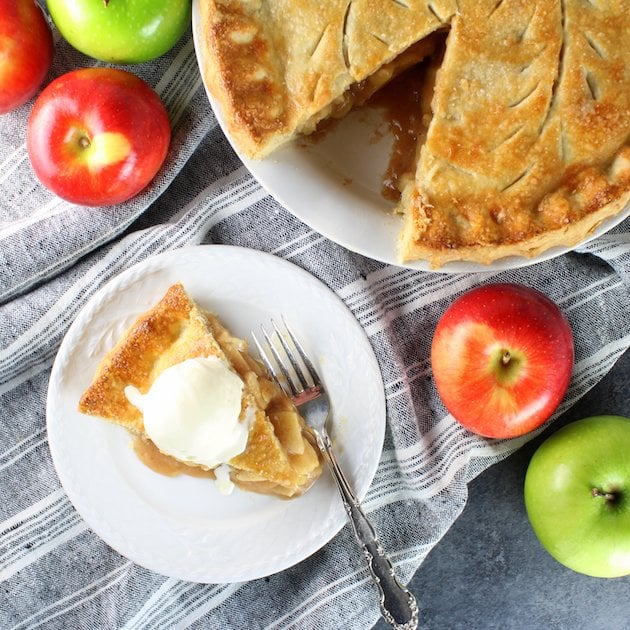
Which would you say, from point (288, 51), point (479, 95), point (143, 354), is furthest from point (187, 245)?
point (479, 95)

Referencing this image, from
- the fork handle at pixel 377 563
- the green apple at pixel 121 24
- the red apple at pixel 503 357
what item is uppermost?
the green apple at pixel 121 24

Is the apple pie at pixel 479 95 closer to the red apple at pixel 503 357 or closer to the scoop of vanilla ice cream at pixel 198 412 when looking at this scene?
the red apple at pixel 503 357

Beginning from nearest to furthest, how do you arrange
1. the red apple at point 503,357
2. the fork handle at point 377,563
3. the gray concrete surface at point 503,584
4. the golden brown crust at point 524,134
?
the golden brown crust at point 524,134 < the red apple at point 503,357 < the fork handle at point 377,563 < the gray concrete surface at point 503,584

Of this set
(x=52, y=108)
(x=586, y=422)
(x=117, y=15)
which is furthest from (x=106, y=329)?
(x=586, y=422)

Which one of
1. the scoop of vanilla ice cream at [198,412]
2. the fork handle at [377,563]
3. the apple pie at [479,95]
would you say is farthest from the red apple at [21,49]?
A: the fork handle at [377,563]

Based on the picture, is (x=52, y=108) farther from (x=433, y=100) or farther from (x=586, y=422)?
(x=586, y=422)

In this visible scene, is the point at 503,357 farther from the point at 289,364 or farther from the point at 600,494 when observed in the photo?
the point at 289,364
